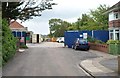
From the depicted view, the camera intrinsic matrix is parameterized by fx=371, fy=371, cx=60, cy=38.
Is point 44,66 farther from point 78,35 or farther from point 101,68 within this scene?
point 78,35

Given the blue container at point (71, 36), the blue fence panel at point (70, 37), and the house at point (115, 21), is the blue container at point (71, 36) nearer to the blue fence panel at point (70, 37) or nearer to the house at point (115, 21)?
the blue fence panel at point (70, 37)

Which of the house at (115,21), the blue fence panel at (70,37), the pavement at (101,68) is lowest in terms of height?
the pavement at (101,68)

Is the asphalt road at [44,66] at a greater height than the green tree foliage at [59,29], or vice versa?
the green tree foliage at [59,29]

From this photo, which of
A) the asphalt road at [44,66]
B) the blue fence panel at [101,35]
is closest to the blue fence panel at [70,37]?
the blue fence panel at [101,35]

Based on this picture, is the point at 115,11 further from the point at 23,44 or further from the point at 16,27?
the point at 16,27

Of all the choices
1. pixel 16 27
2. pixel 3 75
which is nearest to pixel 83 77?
pixel 3 75

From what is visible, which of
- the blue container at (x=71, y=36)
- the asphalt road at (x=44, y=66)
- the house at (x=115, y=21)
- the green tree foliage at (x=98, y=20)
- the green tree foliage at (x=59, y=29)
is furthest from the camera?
the green tree foliage at (x=59, y=29)

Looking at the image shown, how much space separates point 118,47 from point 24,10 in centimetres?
1088

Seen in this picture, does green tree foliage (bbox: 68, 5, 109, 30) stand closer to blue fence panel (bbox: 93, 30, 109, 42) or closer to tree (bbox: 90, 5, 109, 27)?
tree (bbox: 90, 5, 109, 27)

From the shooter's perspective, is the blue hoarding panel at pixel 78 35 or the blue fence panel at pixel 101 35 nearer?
the blue hoarding panel at pixel 78 35

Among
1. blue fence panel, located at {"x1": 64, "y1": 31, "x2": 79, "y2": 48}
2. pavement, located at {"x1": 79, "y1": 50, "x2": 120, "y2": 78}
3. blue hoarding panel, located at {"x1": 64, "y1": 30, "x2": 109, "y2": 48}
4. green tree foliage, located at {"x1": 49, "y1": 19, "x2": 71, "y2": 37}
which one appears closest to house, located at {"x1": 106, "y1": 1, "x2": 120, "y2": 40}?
blue hoarding panel, located at {"x1": 64, "y1": 30, "x2": 109, "y2": 48}

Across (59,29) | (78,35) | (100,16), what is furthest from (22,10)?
(59,29)

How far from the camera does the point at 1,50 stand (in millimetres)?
25234

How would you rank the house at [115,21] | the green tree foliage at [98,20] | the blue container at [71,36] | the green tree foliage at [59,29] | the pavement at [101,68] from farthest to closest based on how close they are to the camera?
the green tree foliage at [59,29] → the green tree foliage at [98,20] → the blue container at [71,36] → the house at [115,21] → the pavement at [101,68]
